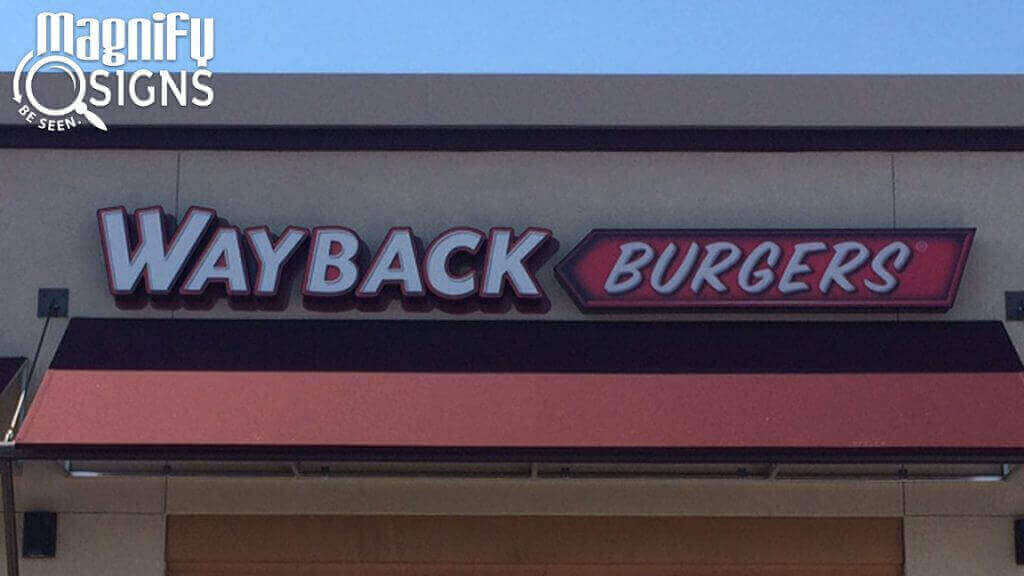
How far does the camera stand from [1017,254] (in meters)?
12.7

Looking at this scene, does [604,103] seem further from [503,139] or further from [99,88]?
[99,88]

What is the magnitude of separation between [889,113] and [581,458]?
14.6 ft

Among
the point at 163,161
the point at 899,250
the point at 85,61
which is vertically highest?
the point at 85,61

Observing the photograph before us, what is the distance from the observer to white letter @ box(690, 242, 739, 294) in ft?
40.6

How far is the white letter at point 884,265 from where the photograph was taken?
1234 centimetres

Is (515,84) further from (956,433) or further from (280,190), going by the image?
(956,433)

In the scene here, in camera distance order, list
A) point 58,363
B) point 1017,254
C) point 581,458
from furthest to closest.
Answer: point 1017,254
point 58,363
point 581,458

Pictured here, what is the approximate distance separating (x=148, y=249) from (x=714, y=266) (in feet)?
15.9

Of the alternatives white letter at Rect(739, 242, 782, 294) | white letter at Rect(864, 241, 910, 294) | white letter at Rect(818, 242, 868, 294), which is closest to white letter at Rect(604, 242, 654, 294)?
white letter at Rect(739, 242, 782, 294)

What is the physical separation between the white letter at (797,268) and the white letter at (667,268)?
30.5 inches

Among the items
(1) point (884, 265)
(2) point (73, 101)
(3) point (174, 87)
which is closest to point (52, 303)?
(2) point (73, 101)

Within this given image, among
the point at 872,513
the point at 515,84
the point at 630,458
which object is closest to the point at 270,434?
the point at 630,458

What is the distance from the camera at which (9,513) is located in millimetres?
10922

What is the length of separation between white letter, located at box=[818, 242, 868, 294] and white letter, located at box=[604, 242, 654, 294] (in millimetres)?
1491
